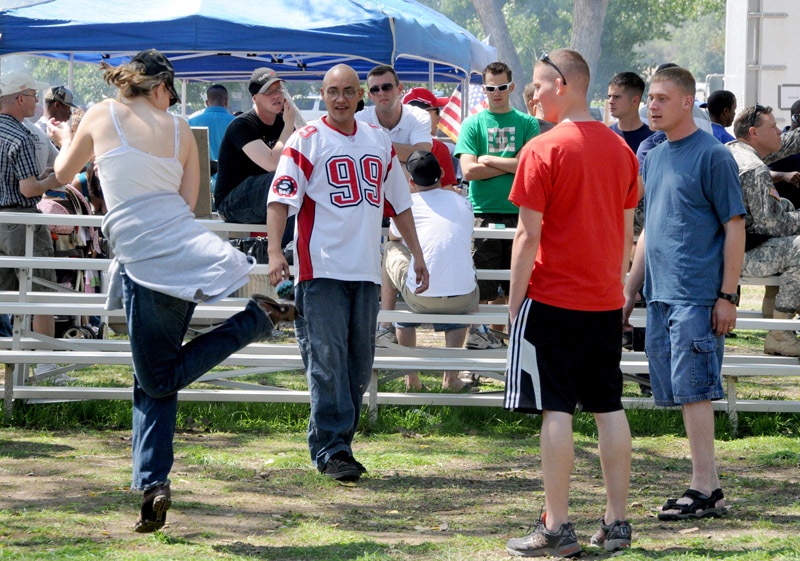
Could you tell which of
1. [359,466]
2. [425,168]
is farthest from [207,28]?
[359,466]

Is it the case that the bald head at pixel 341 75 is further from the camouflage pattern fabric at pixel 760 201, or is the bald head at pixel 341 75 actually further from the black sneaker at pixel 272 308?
the camouflage pattern fabric at pixel 760 201

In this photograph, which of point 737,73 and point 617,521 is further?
point 737,73

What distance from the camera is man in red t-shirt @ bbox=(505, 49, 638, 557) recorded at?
14.6 ft

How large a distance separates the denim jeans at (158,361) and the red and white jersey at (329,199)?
3.43ft

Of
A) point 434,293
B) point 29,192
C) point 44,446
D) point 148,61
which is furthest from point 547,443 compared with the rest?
point 29,192

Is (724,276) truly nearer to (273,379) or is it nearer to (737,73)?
(273,379)

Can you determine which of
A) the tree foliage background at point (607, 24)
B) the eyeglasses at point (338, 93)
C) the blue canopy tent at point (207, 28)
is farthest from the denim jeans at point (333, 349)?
the tree foliage background at point (607, 24)

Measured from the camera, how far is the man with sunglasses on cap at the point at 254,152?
7.21 m

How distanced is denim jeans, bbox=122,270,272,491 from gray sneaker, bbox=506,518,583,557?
1.40 metres

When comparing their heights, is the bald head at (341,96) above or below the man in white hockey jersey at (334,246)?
above

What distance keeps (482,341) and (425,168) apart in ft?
4.81

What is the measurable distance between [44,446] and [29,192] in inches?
81.9

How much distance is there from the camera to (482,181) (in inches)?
329

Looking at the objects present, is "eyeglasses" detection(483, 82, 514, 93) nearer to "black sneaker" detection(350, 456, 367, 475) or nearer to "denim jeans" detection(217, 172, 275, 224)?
"denim jeans" detection(217, 172, 275, 224)
